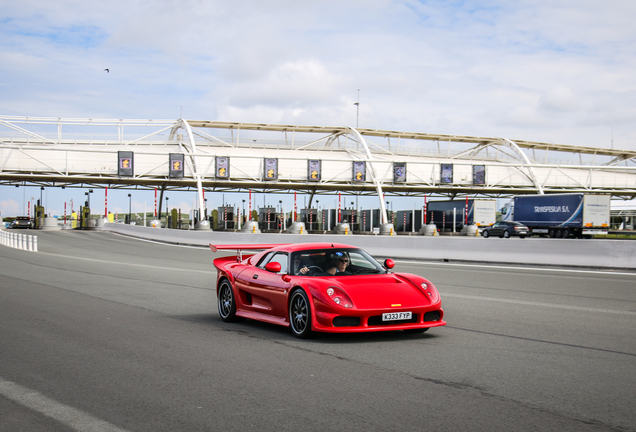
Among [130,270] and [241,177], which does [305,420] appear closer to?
[130,270]

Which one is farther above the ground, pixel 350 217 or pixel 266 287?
pixel 350 217

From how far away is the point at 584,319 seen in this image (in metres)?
8.95

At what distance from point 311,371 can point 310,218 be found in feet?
184

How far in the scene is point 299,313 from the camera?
7633 mm

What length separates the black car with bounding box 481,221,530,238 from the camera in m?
45.5

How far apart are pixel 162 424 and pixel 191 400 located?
1.98 ft

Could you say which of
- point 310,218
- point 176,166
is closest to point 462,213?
point 310,218

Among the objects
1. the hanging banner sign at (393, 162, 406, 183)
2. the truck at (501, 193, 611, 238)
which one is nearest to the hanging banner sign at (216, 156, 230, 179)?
the hanging banner sign at (393, 162, 406, 183)

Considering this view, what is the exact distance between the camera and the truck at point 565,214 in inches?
1655

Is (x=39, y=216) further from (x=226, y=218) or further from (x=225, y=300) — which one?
(x=225, y=300)

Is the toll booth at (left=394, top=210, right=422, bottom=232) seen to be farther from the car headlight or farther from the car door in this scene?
the car headlight

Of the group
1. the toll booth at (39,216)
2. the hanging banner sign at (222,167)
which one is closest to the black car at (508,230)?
the hanging banner sign at (222,167)

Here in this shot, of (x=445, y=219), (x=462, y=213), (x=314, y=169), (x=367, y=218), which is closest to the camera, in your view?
(x=462, y=213)

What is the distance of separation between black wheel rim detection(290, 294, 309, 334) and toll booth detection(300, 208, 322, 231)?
53.8 m
